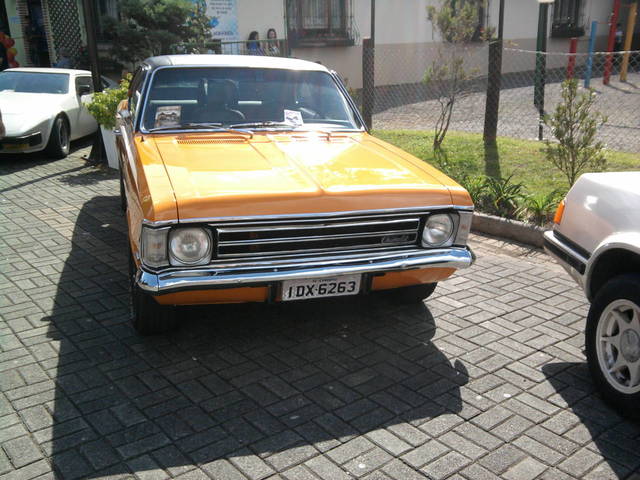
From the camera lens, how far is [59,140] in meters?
10.5

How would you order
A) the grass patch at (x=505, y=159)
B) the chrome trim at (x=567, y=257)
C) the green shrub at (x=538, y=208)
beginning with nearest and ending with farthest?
the chrome trim at (x=567, y=257), the green shrub at (x=538, y=208), the grass patch at (x=505, y=159)

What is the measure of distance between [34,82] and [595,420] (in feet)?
35.2

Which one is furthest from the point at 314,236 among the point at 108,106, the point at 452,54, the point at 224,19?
the point at 224,19

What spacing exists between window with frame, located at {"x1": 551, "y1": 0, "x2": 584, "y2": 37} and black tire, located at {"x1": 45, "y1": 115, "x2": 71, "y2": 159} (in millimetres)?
19231

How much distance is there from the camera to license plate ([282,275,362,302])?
3.88m

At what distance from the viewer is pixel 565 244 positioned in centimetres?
410

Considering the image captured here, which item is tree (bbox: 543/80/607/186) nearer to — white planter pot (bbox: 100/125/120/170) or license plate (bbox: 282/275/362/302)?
license plate (bbox: 282/275/362/302)

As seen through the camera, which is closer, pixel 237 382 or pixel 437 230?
pixel 237 382

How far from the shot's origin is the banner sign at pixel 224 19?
53.8ft

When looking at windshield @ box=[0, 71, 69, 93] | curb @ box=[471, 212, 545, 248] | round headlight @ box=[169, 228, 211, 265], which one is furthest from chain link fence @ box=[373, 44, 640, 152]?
round headlight @ box=[169, 228, 211, 265]

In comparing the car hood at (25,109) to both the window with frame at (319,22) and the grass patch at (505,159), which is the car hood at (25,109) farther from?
the window with frame at (319,22)

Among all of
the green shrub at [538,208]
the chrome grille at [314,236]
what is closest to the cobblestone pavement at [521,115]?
the green shrub at [538,208]

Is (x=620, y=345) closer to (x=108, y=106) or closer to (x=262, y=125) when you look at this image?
(x=262, y=125)

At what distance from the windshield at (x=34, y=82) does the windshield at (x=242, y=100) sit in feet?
22.3
